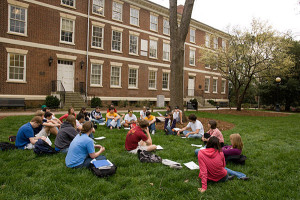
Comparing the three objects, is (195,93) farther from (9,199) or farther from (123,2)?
(9,199)

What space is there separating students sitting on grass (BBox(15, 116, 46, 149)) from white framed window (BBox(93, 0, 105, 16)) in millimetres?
16728

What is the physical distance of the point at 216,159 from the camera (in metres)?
3.86

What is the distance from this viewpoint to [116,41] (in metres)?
20.8

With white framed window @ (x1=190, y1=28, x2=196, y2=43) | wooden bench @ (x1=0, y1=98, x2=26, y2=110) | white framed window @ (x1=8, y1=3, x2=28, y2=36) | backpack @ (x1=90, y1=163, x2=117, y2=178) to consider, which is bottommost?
backpack @ (x1=90, y1=163, x2=117, y2=178)

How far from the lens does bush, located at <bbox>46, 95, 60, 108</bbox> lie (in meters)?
15.0

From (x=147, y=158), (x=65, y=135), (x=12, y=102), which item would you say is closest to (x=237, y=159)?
(x=147, y=158)

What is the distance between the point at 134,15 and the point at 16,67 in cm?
1291

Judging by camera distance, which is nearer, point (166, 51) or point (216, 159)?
point (216, 159)

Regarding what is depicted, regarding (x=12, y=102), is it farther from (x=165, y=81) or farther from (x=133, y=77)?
(x=165, y=81)

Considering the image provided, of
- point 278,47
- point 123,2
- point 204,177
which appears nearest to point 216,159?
point 204,177

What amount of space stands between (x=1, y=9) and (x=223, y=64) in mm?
19152

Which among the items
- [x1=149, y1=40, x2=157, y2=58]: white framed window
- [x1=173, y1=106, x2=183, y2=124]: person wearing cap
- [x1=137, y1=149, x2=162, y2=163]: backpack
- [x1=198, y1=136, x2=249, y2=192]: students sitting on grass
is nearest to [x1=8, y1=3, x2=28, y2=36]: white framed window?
[x1=149, y1=40, x2=157, y2=58]: white framed window

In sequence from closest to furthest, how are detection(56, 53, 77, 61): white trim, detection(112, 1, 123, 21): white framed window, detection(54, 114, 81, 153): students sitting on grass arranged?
detection(54, 114, 81, 153): students sitting on grass
detection(56, 53, 77, 61): white trim
detection(112, 1, 123, 21): white framed window

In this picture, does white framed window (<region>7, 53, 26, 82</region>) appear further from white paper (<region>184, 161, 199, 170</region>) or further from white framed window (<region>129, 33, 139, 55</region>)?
white paper (<region>184, 161, 199, 170</region>)
